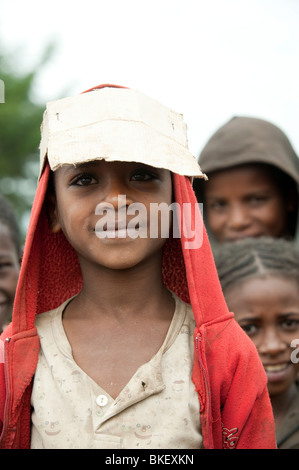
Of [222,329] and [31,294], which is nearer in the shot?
[222,329]

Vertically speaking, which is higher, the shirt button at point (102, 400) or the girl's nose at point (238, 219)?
the girl's nose at point (238, 219)

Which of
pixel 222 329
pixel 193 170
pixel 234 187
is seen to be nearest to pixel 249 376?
pixel 222 329

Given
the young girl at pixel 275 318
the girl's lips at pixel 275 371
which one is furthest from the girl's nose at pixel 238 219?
the girl's lips at pixel 275 371

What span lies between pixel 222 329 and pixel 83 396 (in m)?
0.52

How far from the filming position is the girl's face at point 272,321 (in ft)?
9.81

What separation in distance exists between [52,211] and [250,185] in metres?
2.30

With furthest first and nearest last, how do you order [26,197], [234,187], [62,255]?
[26,197] → [234,187] → [62,255]

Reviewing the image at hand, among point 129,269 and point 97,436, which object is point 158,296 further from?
point 97,436

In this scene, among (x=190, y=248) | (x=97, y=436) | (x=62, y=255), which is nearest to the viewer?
(x=97, y=436)

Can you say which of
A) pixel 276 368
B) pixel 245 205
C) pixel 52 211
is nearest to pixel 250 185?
pixel 245 205

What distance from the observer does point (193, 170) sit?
199 cm

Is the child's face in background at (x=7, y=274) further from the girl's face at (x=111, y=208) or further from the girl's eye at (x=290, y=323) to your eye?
the girl's eye at (x=290, y=323)

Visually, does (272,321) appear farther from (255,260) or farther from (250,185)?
(250,185)

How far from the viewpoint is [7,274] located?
3.19 m
